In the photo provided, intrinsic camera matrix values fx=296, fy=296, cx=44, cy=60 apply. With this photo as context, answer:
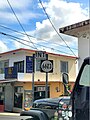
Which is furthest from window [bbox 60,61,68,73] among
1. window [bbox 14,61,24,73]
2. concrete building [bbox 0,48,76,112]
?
window [bbox 14,61,24,73]

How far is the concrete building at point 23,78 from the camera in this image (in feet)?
95.5

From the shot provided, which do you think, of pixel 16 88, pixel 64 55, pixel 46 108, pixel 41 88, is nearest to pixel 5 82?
pixel 16 88

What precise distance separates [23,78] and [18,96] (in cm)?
249

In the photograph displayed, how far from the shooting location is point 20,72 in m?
29.5

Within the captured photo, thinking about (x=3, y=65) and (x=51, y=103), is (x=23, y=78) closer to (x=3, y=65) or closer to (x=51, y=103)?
(x=3, y=65)

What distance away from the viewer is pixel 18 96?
3017 cm

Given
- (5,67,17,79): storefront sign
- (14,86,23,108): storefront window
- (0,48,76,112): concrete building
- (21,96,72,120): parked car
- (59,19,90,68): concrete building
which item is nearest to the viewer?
(21,96,72,120): parked car

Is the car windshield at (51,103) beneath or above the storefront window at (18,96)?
above

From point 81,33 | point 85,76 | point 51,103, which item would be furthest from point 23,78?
point 85,76

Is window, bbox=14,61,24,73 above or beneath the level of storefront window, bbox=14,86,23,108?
above

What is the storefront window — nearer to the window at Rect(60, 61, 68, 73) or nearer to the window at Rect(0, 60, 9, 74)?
the window at Rect(0, 60, 9, 74)

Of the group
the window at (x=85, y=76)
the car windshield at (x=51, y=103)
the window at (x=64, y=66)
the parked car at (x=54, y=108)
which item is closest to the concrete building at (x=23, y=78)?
the window at (x=64, y=66)

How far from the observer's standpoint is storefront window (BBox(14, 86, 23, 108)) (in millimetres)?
29750

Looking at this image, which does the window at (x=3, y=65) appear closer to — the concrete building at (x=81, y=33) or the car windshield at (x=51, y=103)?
the concrete building at (x=81, y=33)
